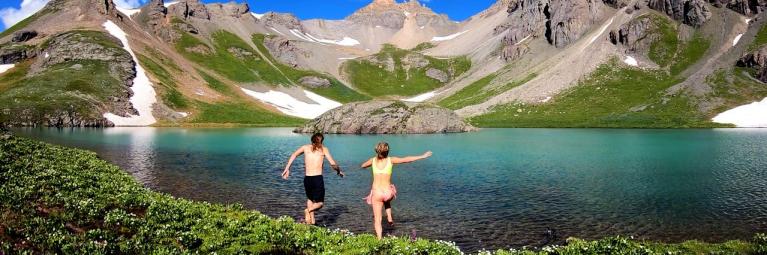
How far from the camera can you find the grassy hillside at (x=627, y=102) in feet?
492

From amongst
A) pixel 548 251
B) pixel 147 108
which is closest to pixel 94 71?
pixel 147 108

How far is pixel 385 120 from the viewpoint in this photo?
120438mm

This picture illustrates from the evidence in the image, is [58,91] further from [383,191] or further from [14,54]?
[383,191]

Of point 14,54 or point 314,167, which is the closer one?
point 314,167

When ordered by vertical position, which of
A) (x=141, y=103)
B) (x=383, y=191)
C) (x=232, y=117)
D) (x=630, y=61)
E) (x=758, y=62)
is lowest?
(x=383, y=191)

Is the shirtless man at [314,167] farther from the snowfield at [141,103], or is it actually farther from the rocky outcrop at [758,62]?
the rocky outcrop at [758,62]

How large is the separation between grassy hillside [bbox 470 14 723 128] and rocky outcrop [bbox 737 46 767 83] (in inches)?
660

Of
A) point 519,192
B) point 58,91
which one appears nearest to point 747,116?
point 519,192

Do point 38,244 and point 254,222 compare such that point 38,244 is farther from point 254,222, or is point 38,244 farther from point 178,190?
point 178,190

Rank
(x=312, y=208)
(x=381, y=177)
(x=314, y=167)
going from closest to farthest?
(x=381, y=177) < (x=314, y=167) < (x=312, y=208)

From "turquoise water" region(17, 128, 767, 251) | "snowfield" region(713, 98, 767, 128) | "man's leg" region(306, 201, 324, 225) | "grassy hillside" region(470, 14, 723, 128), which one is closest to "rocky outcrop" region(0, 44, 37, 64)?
"grassy hillside" region(470, 14, 723, 128)

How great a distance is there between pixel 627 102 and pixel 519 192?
15358 cm

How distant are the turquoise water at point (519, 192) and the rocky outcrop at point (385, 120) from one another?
200ft

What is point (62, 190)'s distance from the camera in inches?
950
